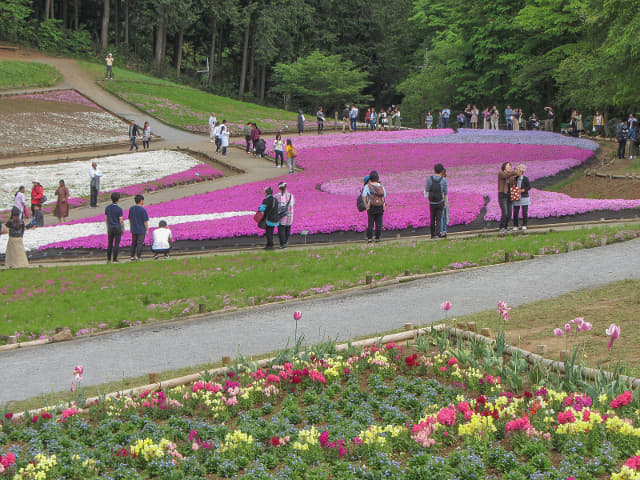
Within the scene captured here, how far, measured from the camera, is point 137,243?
918 inches

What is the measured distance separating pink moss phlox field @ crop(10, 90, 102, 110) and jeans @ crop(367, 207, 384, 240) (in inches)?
1597

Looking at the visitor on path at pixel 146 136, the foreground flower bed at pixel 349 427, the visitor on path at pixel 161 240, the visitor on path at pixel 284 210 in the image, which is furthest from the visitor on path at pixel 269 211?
the visitor on path at pixel 146 136

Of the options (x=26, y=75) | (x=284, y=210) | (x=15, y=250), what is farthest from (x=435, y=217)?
(x=26, y=75)

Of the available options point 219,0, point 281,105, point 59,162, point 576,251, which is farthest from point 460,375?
point 281,105

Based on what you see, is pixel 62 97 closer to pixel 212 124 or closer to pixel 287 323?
pixel 212 124

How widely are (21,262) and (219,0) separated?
60469 millimetres

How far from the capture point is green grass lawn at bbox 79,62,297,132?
61.2m

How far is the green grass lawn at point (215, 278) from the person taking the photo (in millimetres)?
16641

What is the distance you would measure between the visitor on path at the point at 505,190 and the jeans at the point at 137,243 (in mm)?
10114

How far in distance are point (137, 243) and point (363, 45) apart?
251 ft

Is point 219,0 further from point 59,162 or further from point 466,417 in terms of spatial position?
point 466,417

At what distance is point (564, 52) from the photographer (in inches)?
2367

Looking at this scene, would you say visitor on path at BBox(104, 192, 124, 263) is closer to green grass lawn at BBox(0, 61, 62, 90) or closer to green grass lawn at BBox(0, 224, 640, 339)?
green grass lawn at BBox(0, 224, 640, 339)

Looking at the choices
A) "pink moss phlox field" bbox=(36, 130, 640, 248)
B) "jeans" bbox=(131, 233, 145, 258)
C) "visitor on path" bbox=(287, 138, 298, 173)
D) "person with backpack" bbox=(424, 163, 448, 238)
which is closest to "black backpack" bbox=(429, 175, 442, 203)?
"person with backpack" bbox=(424, 163, 448, 238)
